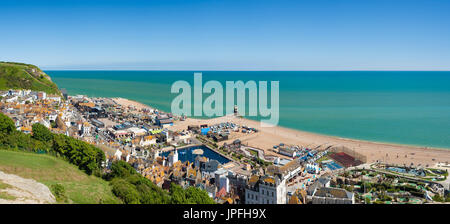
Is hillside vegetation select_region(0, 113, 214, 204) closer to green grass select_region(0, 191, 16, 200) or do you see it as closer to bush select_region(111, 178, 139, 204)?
bush select_region(111, 178, 139, 204)

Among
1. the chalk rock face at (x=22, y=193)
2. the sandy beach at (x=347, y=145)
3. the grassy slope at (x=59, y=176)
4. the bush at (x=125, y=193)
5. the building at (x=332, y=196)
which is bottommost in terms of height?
the sandy beach at (x=347, y=145)

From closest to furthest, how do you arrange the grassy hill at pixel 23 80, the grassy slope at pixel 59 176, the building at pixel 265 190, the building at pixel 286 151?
the grassy slope at pixel 59 176
the building at pixel 265 190
the building at pixel 286 151
the grassy hill at pixel 23 80

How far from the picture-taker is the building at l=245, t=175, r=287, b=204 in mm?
18469

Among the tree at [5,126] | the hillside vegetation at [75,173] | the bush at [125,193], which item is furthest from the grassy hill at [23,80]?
the bush at [125,193]

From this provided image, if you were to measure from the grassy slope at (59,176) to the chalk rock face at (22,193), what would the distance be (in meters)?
2.00

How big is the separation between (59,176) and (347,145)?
3431 centimetres

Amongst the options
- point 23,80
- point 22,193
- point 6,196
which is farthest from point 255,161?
point 23,80

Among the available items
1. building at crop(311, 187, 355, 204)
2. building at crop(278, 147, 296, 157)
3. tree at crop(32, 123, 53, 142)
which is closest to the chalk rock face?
tree at crop(32, 123, 53, 142)

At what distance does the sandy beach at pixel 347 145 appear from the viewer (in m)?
32.7

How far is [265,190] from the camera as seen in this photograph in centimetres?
1884

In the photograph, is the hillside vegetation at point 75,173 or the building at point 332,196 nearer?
the hillside vegetation at point 75,173

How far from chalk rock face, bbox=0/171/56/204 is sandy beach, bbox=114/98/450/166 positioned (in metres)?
27.6

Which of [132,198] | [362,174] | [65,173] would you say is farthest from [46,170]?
[362,174]

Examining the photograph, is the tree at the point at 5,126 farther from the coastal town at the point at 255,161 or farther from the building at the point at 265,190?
the building at the point at 265,190
